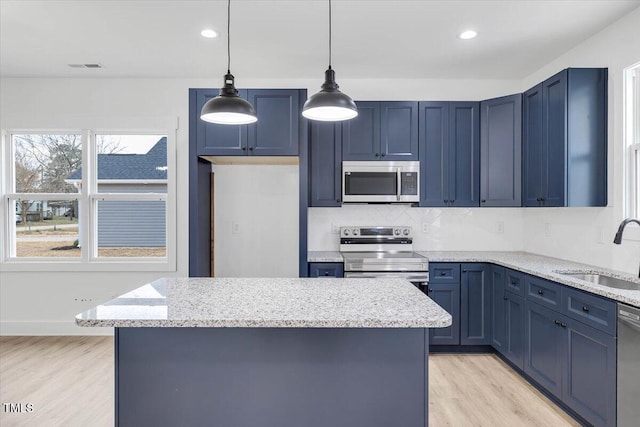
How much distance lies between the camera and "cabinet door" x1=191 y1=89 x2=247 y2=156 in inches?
136

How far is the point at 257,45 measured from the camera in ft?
10.4

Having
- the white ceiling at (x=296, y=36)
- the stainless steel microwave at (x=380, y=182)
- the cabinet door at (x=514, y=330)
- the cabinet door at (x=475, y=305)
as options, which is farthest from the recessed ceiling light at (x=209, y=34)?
the cabinet door at (x=514, y=330)

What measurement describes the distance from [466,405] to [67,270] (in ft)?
13.1

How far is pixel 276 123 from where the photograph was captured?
3.44 meters

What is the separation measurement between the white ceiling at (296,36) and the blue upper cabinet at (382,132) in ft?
1.30

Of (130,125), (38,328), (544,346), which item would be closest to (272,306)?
(544,346)

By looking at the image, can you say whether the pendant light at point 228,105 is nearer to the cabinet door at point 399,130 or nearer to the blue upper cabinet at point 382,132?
the blue upper cabinet at point 382,132

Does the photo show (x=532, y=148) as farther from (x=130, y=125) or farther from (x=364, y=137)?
(x=130, y=125)

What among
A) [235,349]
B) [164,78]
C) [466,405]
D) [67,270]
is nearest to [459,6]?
[235,349]

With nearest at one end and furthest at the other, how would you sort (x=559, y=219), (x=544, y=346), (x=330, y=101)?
1. (x=330, y=101)
2. (x=544, y=346)
3. (x=559, y=219)

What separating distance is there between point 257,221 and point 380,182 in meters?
1.40

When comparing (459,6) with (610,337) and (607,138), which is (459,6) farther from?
(610,337)

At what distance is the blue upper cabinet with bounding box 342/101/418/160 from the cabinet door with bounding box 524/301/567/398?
5.74ft

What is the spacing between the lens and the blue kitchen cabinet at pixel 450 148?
3713 millimetres
